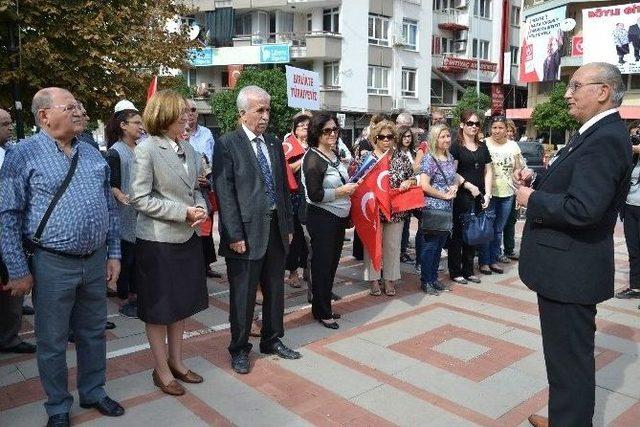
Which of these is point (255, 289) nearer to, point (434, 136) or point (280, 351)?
point (280, 351)

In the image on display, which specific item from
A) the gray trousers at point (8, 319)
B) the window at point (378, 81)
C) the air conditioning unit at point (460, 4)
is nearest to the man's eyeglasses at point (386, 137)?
the gray trousers at point (8, 319)

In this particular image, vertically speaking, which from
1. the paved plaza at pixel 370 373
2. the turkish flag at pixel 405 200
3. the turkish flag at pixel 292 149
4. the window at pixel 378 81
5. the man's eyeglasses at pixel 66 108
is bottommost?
the paved plaza at pixel 370 373

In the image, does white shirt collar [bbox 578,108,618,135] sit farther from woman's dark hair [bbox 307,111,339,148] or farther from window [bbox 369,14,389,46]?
window [bbox 369,14,389,46]

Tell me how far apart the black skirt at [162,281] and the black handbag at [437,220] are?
3.20 metres

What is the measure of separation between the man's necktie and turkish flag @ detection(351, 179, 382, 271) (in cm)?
157

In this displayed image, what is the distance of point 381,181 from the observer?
5.78m

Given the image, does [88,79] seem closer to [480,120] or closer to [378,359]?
[480,120]

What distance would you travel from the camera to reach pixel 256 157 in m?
4.14

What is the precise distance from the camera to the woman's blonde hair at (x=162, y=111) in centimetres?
364

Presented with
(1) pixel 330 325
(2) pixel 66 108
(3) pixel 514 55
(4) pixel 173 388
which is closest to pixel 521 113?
(3) pixel 514 55

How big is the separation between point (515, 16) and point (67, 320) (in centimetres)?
4565

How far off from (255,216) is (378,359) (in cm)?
154

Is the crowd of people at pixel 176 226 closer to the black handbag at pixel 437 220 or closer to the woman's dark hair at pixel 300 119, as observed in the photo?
the black handbag at pixel 437 220

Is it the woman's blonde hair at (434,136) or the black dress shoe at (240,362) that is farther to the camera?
the woman's blonde hair at (434,136)
